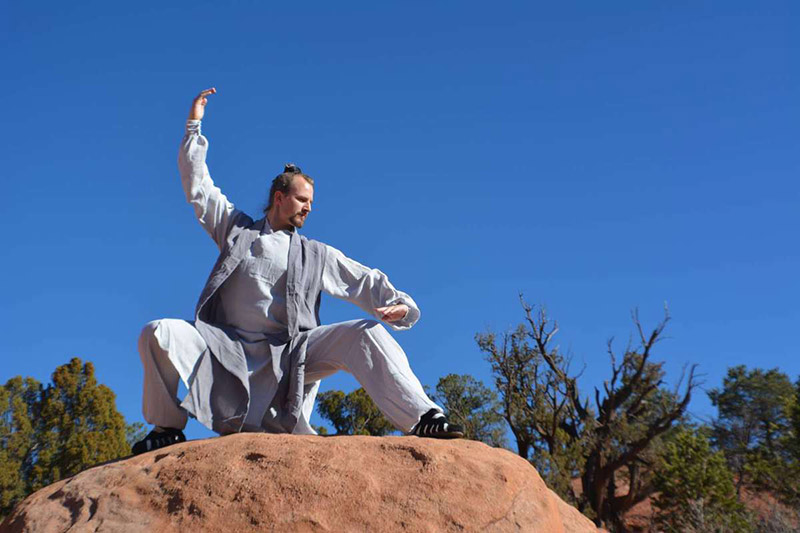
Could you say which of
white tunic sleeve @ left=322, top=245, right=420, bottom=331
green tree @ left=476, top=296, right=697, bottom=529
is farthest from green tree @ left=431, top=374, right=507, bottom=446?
white tunic sleeve @ left=322, top=245, right=420, bottom=331

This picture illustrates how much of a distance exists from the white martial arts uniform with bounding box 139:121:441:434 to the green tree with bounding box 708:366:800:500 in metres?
16.5

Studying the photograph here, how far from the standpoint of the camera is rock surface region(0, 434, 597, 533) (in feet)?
9.51

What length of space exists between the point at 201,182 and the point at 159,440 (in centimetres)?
161

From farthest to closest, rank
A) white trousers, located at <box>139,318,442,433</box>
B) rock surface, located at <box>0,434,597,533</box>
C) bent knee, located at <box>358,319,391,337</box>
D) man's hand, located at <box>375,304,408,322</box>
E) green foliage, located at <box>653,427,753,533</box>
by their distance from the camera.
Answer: green foliage, located at <box>653,427,753,533</box> → man's hand, located at <box>375,304,408,322</box> → bent knee, located at <box>358,319,391,337</box> → white trousers, located at <box>139,318,442,433</box> → rock surface, located at <box>0,434,597,533</box>

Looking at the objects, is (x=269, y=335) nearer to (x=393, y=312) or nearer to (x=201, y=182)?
(x=393, y=312)

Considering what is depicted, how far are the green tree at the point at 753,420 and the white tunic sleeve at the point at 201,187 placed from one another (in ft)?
55.7

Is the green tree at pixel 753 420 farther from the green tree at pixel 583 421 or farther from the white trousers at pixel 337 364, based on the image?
the white trousers at pixel 337 364

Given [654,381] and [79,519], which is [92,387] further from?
[79,519]

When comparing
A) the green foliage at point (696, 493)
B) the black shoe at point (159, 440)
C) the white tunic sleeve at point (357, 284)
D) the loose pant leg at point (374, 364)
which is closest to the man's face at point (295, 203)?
the white tunic sleeve at point (357, 284)

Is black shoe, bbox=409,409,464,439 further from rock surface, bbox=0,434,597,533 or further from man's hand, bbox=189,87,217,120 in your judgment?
man's hand, bbox=189,87,217,120

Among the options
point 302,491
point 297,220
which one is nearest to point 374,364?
point 302,491

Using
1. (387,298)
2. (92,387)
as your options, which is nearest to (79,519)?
(387,298)

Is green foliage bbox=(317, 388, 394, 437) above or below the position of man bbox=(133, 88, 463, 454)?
above

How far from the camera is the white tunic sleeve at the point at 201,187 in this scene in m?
4.48
